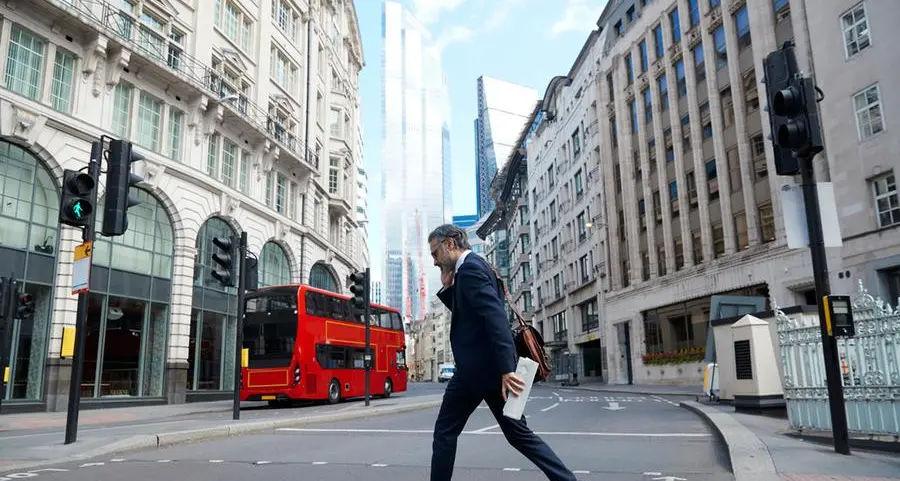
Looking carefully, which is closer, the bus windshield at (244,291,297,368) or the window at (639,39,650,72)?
the bus windshield at (244,291,297,368)

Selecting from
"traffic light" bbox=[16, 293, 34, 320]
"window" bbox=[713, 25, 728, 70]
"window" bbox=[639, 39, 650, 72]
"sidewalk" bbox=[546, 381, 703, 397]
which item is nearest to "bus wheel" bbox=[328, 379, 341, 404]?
"traffic light" bbox=[16, 293, 34, 320]

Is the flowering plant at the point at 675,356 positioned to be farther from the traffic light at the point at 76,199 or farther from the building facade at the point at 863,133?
the traffic light at the point at 76,199

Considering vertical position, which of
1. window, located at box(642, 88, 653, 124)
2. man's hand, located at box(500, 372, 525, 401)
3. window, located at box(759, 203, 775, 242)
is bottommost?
man's hand, located at box(500, 372, 525, 401)

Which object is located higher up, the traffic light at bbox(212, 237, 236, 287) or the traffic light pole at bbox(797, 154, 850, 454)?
the traffic light at bbox(212, 237, 236, 287)

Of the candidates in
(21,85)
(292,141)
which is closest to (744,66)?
(292,141)

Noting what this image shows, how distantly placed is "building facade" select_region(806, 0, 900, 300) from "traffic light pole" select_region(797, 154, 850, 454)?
17.8 m

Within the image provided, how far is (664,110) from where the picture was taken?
123 feet

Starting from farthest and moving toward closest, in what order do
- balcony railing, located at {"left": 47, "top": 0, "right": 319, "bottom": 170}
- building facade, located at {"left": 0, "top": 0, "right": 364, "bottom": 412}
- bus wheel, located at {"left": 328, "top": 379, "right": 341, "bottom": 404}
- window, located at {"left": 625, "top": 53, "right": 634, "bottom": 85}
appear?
window, located at {"left": 625, "top": 53, "right": 634, "bottom": 85}
bus wheel, located at {"left": 328, "top": 379, "right": 341, "bottom": 404}
balcony railing, located at {"left": 47, "top": 0, "right": 319, "bottom": 170}
building facade, located at {"left": 0, "top": 0, "right": 364, "bottom": 412}

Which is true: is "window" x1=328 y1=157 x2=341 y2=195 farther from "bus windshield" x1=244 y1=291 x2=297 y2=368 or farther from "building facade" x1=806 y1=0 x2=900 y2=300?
"building facade" x1=806 y1=0 x2=900 y2=300

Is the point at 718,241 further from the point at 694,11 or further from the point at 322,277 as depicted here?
the point at 322,277

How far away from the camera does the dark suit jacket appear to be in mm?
3953

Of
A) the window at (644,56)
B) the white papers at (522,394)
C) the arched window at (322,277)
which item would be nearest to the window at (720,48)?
the window at (644,56)

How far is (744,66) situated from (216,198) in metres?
23.7

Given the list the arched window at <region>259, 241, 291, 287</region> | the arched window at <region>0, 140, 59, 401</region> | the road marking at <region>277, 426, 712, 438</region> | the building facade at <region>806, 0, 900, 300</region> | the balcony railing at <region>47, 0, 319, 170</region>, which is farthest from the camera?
the arched window at <region>259, 241, 291, 287</region>
